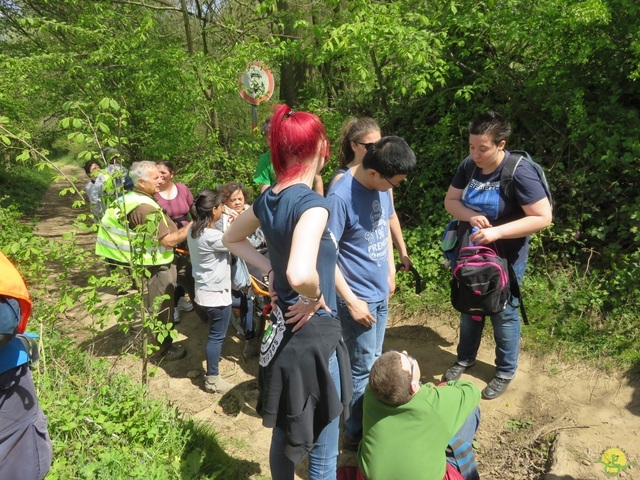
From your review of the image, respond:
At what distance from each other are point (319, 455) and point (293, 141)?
4.52 ft

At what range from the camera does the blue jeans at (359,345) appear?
2756 millimetres

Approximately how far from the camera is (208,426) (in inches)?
133

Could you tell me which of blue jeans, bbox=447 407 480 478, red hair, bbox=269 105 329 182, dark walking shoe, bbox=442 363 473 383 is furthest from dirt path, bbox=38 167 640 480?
red hair, bbox=269 105 329 182

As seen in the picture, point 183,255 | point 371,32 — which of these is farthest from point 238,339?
point 371,32

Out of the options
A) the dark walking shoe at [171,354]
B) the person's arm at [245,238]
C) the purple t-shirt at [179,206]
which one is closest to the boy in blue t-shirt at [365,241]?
the person's arm at [245,238]

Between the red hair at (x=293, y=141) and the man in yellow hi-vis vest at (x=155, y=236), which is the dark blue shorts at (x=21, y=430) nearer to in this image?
the red hair at (x=293, y=141)

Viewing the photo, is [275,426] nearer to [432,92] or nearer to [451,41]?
[451,41]

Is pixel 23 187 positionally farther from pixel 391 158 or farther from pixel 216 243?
pixel 391 158

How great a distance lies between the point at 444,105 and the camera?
6141mm

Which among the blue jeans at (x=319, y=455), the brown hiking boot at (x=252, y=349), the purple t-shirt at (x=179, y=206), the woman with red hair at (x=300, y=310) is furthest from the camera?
the purple t-shirt at (x=179, y=206)

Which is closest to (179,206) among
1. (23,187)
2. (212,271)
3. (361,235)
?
(212,271)

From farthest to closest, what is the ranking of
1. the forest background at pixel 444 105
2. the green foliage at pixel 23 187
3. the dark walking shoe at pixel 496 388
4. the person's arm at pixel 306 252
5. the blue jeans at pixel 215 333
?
the green foliage at pixel 23 187 < the forest background at pixel 444 105 < the blue jeans at pixel 215 333 < the dark walking shoe at pixel 496 388 < the person's arm at pixel 306 252

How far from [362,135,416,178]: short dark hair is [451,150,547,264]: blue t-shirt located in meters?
0.82

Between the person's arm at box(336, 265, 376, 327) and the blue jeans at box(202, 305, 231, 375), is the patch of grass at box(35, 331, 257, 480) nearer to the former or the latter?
the blue jeans at box(202, 305, 231, 375)
